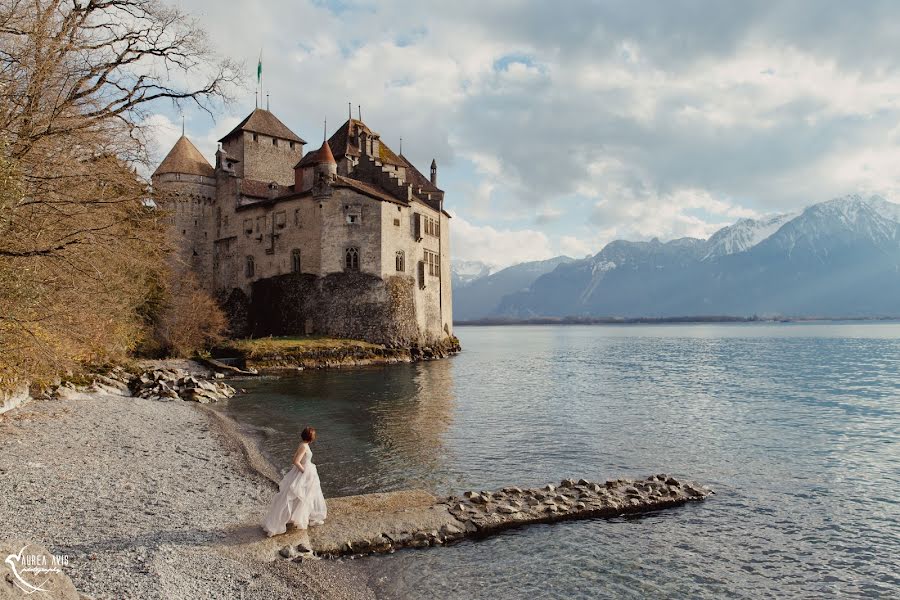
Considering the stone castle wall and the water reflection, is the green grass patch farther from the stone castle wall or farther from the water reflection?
the stone castle wall

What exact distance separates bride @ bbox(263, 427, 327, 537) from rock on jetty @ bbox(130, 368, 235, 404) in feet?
68.3

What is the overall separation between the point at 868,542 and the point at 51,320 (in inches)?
769

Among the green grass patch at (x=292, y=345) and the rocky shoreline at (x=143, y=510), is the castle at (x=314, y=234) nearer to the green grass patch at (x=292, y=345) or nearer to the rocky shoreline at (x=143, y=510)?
the green grass patch at (x=292, y=345)

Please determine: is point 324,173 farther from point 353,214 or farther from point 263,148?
point 263,148

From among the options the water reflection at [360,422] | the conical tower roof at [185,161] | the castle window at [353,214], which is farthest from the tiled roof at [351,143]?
the water reflection at [360,422]

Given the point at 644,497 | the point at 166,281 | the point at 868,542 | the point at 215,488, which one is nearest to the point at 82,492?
the point at 215,488

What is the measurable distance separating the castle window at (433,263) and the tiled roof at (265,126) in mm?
20766

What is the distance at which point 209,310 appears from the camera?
4956 cm

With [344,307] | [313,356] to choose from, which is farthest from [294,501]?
[344,307]

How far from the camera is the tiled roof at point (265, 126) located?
219 ft

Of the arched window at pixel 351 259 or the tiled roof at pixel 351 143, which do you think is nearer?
the arched window at pixel 351 259

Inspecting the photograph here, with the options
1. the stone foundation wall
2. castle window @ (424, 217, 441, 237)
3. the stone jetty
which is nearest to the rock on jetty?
the stone jetty

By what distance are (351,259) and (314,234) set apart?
414cm

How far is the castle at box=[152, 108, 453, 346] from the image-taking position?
56312 mm
